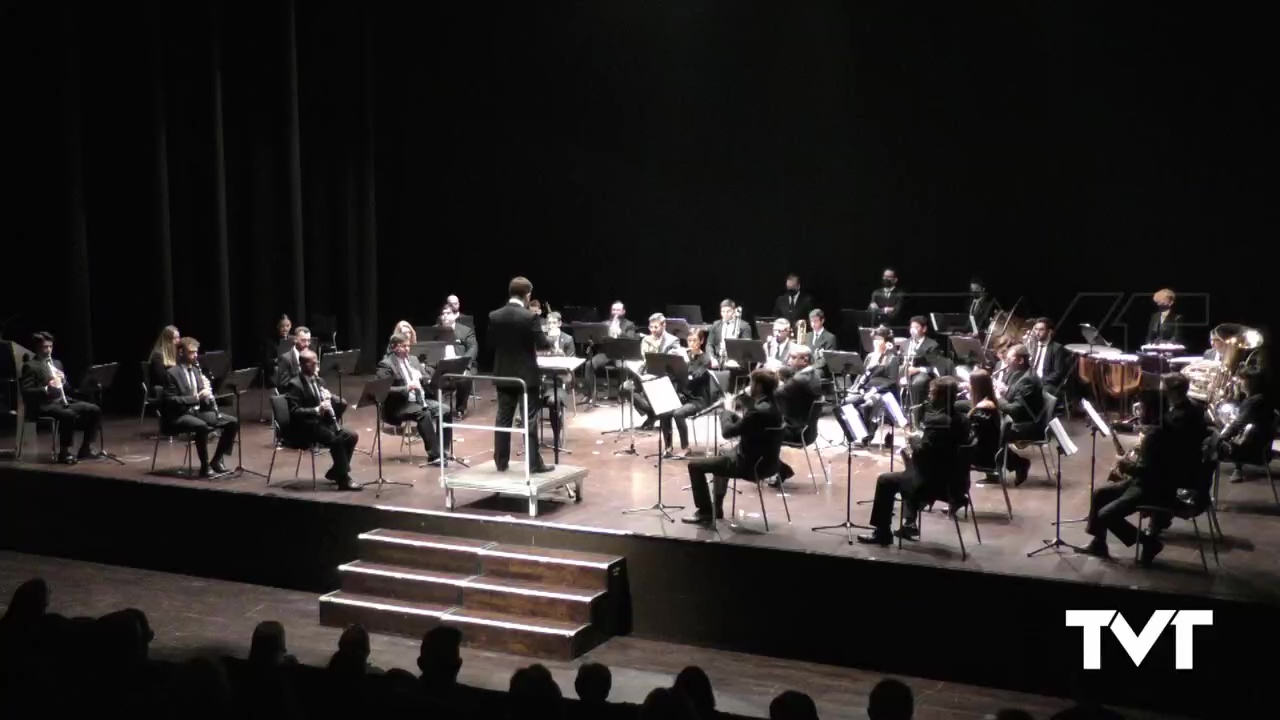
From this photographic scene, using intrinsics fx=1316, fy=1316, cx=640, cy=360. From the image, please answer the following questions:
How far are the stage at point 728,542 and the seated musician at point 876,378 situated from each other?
480 millimetres

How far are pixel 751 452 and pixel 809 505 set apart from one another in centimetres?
90

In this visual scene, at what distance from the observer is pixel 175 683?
359 cm

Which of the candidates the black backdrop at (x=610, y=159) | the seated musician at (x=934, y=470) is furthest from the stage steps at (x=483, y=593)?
the black backdrop at (x=610, y=159)

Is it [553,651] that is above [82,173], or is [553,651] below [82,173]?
below

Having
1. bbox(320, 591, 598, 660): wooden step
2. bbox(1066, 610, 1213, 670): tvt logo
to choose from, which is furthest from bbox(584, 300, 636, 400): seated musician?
bbox(1066, 610, 1213, 670): tvt logo

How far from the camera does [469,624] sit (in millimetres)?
8320

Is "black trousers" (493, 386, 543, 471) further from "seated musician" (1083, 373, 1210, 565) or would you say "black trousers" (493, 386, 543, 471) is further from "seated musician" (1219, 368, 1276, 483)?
"seated musician" (1219, 368, 1276, 483)

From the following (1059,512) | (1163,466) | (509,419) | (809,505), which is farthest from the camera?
(509,419)

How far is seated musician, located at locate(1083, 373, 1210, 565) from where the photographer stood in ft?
25.0

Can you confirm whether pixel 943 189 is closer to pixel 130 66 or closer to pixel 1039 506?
pixel 1039 506

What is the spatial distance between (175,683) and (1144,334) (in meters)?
12.6

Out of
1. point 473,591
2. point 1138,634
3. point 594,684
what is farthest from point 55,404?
point 1138,634

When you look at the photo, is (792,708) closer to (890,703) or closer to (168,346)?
(890,703)

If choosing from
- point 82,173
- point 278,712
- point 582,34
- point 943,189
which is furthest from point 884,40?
point 278,712
